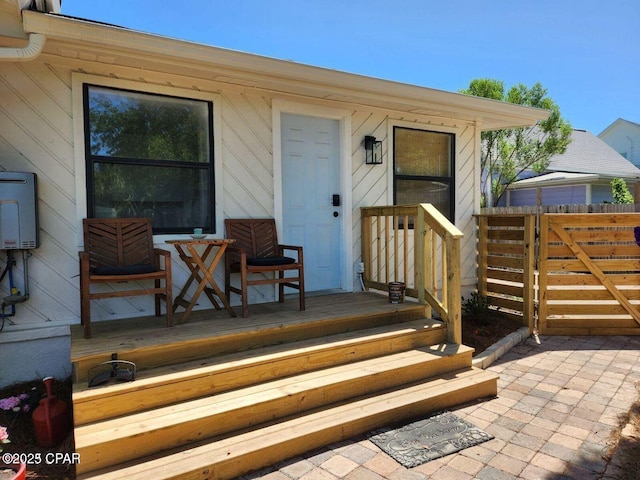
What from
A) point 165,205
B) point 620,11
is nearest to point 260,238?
point 165,205

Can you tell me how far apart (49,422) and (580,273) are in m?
4.88

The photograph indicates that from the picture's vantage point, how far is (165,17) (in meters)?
7.92

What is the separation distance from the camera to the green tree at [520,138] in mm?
11148

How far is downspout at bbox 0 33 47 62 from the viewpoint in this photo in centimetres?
259

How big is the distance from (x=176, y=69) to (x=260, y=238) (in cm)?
155

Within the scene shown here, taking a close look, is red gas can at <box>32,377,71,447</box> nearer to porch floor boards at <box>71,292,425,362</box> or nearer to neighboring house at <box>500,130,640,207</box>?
porch floor boards at <box>71,292,425,362</box>

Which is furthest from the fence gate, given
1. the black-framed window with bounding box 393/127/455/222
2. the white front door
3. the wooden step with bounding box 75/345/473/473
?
the white front door

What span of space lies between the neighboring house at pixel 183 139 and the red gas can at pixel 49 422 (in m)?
0.89

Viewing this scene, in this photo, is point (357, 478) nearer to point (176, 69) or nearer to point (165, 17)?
point (176, 69)

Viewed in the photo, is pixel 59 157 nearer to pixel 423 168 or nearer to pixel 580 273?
pixel 423 168

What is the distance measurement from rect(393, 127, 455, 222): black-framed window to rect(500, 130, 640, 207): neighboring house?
799cm

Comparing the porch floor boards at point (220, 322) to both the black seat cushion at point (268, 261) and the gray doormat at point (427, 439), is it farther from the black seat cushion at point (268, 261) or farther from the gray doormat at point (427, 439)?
the gray doormat at point (427, 439)

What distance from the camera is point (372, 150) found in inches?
181

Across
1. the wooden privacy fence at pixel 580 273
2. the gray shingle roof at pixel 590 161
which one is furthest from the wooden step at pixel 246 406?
the gray shingle roof at pixel 590 161
